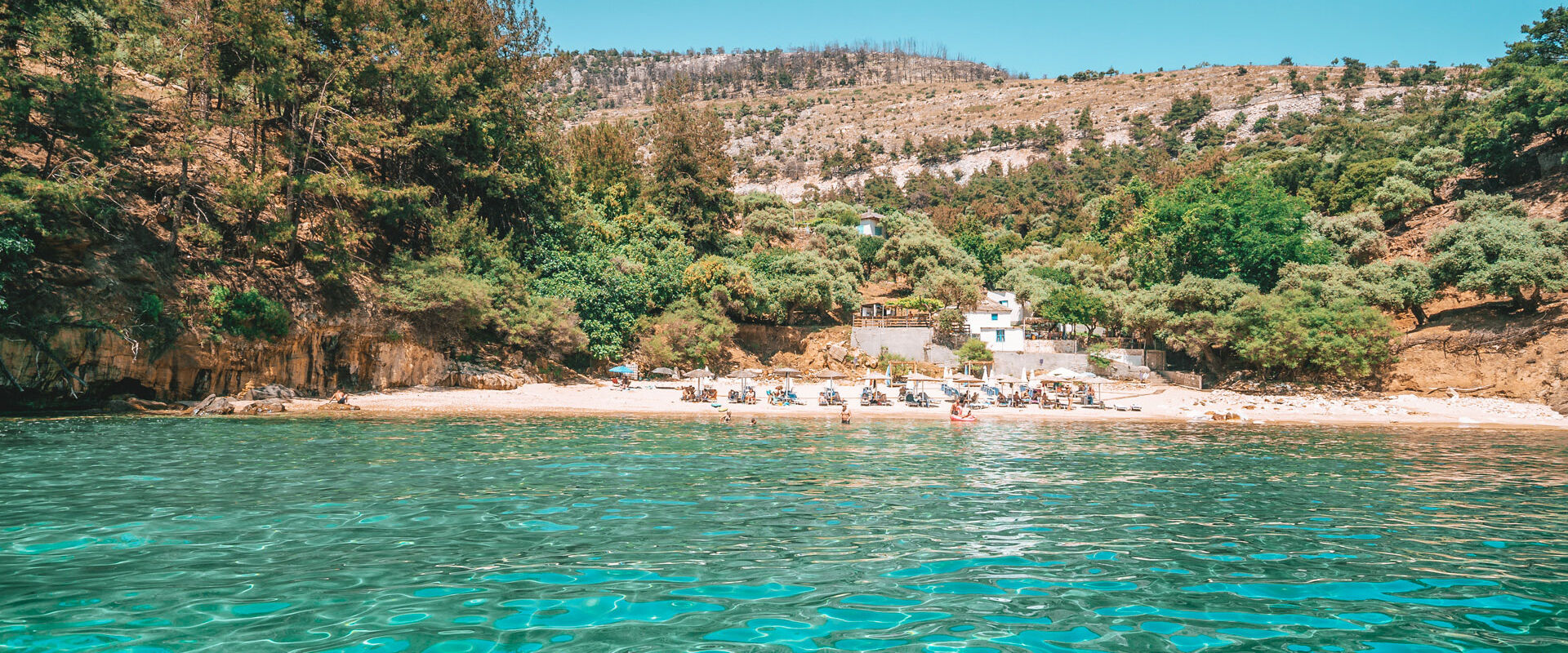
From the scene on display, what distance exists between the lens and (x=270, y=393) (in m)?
26.5

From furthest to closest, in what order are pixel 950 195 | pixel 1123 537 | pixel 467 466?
pixel 950 195 → pixel 467 466 → pixel 1123 537

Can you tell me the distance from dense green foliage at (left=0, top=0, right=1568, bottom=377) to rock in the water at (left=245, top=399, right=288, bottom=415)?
3.24 metres

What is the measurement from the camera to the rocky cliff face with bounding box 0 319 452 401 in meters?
21.9

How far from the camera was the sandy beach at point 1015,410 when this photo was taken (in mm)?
27859

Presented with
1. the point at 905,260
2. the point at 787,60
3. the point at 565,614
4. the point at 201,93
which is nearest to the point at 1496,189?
the point at 905,260

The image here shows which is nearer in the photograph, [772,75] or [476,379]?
[476,379]

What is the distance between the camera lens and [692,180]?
163 ft

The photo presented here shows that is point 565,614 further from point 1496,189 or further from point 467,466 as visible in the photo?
point 1496,189

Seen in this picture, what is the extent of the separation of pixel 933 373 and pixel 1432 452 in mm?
23961

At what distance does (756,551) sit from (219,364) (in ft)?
83.9

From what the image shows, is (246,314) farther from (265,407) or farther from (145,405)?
(145,405)

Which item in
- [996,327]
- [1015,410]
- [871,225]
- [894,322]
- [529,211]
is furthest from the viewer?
[871,225]

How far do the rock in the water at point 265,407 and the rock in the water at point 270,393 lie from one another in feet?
3.81

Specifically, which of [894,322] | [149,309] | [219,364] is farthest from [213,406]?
[894,322]
